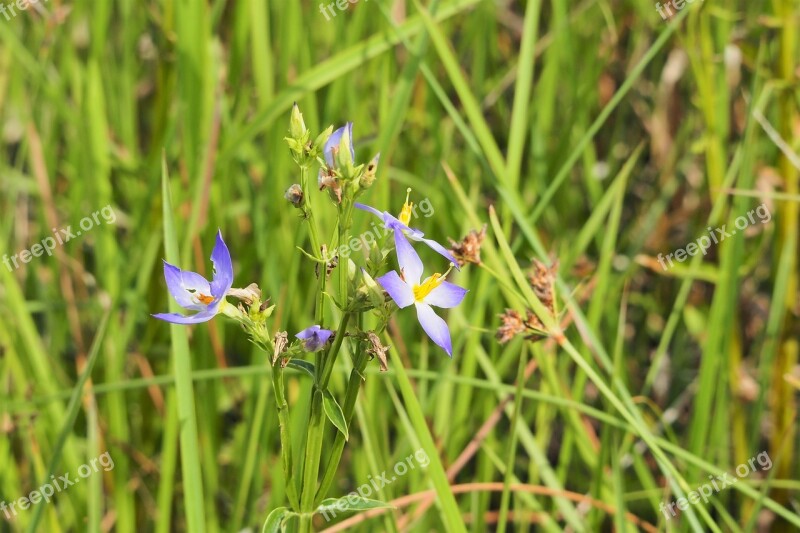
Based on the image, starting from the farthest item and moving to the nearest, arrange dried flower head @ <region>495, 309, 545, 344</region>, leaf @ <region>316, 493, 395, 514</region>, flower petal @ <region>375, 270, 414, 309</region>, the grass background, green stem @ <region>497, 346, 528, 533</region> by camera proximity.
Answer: the grass background
green stem @ <region>497, 346, 528, 533</region>
dried flower head @ <region>495, 309, 545, 344</region>
leaf @ <region>316, 493, 395, 514</region>
flower petal @ <region>375, 270, 414, 309</region>

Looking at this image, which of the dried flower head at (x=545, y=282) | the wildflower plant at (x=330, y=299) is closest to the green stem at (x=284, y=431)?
the wildflower plant at (x=330, y=299)

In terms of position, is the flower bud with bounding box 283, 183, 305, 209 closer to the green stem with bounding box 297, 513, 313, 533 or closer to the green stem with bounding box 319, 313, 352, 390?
the green stem with bounding box 319, 313, 352, 390

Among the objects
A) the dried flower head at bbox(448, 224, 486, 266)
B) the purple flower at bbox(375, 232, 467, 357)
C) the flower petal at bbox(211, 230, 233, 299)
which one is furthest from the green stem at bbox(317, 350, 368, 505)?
the dried flower head at bbox(448, 224, 486, 266)

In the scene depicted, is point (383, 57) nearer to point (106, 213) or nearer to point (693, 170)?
point (106, 213)

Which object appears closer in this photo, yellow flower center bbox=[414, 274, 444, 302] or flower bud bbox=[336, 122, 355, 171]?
flower bud bbox=[336, 122, 355, 171]

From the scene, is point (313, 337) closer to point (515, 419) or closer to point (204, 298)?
point (204, 298)
